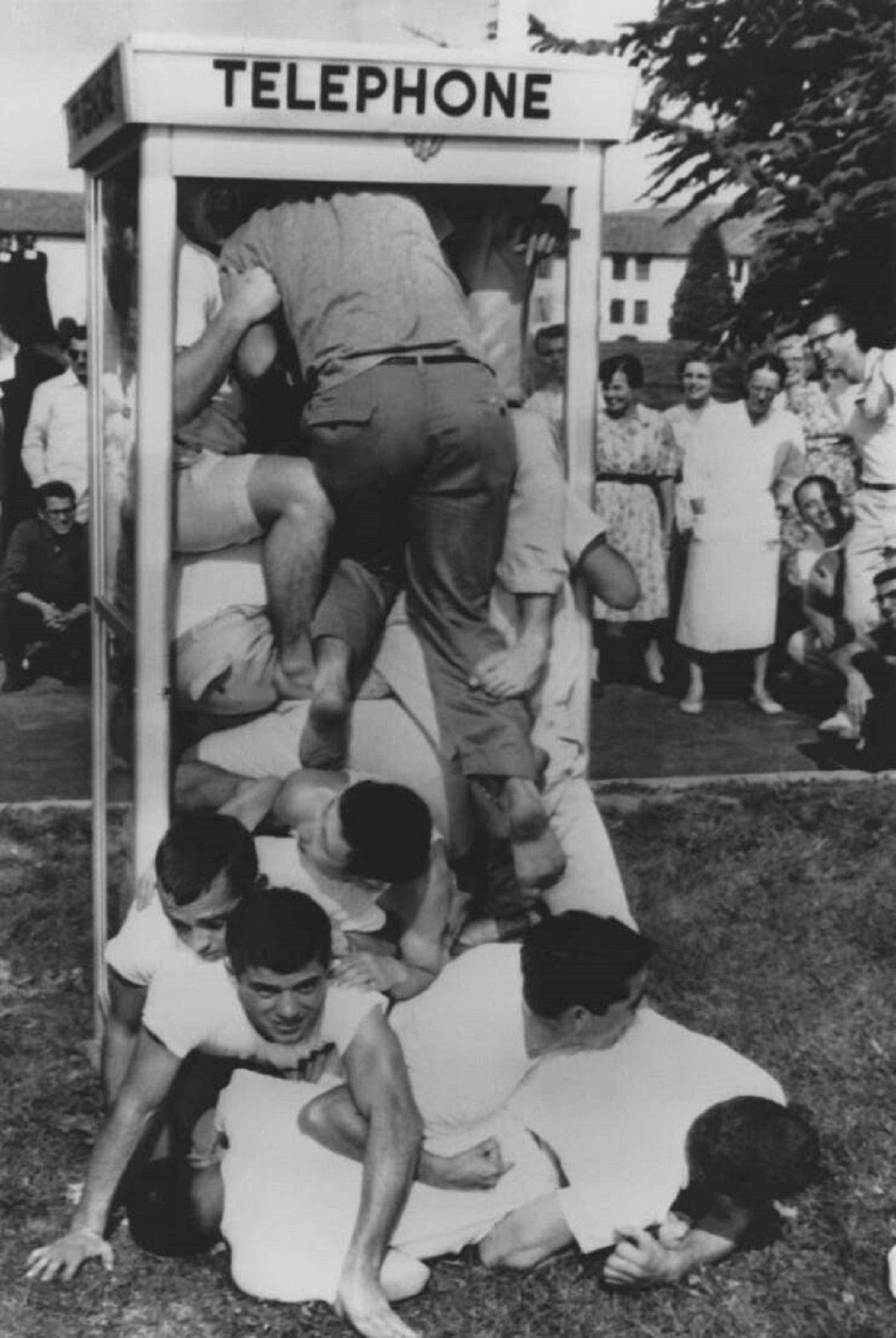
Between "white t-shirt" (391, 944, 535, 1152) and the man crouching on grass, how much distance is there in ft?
0.66

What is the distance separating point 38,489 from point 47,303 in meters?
0.89

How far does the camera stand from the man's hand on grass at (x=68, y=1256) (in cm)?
333

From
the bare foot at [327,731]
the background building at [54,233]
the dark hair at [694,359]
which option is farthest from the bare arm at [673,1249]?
the background building at [54,233]

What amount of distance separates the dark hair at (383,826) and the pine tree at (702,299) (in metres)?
6.07

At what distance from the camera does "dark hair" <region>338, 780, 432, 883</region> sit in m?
3.45

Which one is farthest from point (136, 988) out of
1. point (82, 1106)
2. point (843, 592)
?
point (843, 592)

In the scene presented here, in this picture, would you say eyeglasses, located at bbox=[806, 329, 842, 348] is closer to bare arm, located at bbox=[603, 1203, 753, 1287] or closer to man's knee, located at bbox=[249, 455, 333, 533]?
man's knee, located at bbox=[249, 455, 333, 533]

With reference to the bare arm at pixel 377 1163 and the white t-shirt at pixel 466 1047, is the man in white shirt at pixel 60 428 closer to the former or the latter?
the white t-shirt at pixel 466 1047

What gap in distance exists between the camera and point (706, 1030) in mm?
4727

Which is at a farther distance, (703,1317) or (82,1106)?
(82,1106)

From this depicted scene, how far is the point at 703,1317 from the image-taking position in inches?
129

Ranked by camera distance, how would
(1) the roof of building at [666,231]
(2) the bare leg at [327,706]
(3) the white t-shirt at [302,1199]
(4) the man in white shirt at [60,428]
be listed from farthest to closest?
(1) the roof of building at [666,231]
(4) the man in white shirt at [60,428]
(2) the bare leg at [327,706]
(3) the white t-shirt at [302,1199]

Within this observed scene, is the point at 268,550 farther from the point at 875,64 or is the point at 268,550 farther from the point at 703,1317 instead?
the point at 875,64

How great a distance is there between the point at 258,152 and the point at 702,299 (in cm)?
653
